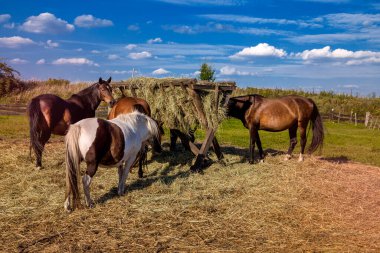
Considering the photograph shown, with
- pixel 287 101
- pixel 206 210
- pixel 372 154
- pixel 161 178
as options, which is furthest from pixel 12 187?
pixel 372 154

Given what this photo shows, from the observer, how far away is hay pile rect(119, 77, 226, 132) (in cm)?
886

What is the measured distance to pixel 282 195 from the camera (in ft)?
22.6

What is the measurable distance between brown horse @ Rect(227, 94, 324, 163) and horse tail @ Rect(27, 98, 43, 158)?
190 inches

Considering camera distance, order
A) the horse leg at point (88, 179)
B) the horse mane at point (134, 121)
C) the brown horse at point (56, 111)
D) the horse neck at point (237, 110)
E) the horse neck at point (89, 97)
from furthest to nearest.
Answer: the horse neck at point (237, 110) → the horse neck at point (89, 97) → the brown horse at point (56, 111) → the horse mane at point (134, 121) → the horse leg at point (88, 179)

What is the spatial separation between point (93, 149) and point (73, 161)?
0.35m

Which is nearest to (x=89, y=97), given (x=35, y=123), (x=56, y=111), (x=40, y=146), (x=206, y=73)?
(x=56, y=111)

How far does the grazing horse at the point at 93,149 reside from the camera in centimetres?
551

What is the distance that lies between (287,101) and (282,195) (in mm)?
3800

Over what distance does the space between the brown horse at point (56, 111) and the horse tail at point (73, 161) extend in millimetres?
2975

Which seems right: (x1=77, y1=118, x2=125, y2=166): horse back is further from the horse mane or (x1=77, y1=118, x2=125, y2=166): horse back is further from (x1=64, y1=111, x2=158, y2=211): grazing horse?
the horse mane

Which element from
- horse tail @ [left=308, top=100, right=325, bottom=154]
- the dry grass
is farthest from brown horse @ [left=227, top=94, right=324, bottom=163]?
the dry grass

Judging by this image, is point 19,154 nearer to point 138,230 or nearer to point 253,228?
point 138,230

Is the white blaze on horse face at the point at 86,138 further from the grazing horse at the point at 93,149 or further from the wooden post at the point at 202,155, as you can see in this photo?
the wooden post at the point at 202,155

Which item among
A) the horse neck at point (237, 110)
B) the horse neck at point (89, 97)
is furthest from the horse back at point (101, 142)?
the horse neck at point (237, 110)
